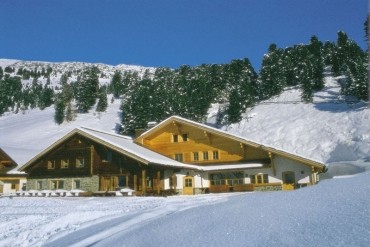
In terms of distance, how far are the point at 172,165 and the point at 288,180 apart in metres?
10.1

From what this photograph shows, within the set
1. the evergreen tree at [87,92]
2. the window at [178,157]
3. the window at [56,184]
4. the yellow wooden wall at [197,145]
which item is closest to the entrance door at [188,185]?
the yellow wooden wall at [197,145]

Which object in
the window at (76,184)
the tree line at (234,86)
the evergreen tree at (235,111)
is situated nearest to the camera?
the window at (76,184)

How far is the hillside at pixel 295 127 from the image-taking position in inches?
1666

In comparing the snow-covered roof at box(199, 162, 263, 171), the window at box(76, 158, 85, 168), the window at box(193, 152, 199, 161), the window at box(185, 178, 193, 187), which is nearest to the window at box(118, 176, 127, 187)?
the window at box(76, 158, 85, 168)

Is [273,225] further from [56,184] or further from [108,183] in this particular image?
[56,184]

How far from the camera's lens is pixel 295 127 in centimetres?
5247

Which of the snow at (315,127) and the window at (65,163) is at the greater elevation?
the snow at (315,127)

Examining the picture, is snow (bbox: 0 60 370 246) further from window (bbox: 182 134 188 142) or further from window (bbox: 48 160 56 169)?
window (bbox: 182 134 188 142)

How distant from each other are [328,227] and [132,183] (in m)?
25.5

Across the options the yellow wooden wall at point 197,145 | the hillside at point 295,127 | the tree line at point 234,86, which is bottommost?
the yellow wooden wall at point 197,145

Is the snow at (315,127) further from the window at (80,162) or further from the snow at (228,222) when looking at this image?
the snow at (228,222)

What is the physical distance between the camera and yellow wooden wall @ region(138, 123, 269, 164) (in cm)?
3209

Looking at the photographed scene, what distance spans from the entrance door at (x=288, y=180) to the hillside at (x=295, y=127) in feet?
19.2

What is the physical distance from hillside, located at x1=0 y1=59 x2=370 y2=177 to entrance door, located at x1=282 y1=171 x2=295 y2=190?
5.84 meters
